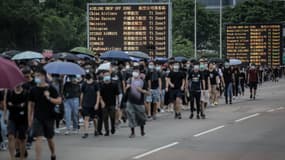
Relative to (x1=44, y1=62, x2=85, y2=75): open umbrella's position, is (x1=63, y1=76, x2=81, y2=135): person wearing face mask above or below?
below

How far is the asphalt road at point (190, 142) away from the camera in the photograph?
13.6m

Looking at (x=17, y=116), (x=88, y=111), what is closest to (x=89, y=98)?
(x=88, y=111)

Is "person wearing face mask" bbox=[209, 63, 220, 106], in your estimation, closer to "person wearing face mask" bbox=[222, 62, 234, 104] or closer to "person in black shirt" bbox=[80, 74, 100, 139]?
"person wearing face mask" bbox=[222, 62, 234, 104]

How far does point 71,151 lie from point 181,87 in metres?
8.57

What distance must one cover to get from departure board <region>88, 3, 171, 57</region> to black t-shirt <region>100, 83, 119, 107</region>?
16156mm

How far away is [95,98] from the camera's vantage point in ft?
56.3

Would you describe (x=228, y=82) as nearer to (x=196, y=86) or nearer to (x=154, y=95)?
(x=154, y=95)

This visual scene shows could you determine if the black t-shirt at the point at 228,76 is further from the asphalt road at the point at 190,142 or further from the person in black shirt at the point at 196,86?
the person in black shirt at the point at 196,86

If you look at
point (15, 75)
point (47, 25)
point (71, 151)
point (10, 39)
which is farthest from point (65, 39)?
point (15, 75)

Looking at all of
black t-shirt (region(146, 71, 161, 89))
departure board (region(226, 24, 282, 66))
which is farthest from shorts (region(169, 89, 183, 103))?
departure board (region(226, 24, 282, 66))

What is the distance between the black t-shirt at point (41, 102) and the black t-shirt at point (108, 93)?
4.96 m

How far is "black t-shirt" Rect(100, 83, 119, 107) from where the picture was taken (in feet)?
56.6

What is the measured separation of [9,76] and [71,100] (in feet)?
23.2

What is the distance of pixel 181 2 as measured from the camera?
75.8m
